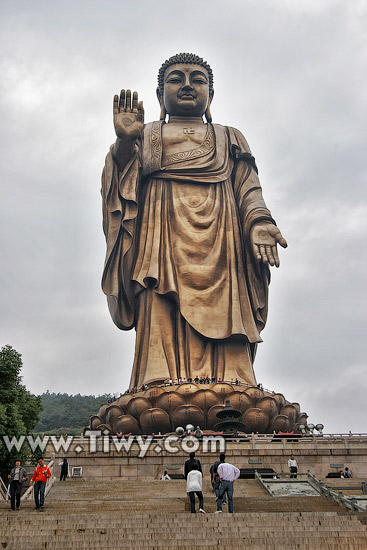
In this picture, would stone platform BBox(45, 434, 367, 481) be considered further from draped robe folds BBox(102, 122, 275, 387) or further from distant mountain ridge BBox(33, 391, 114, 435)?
distant mountain ridge BBox(33, 391, 114, 435)

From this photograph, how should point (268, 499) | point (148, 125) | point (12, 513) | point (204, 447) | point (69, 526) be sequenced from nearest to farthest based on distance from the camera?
point (69, 526), point (12, 513), point (268, 499), point (204, 447), point (148, 125)

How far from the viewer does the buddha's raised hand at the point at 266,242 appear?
1830cm

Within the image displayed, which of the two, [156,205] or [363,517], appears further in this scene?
[156,205]

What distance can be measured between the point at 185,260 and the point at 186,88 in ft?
18.3

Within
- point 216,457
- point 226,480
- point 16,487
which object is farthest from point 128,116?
point 226,480

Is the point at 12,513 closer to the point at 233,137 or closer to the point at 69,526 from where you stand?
the point at 69,526

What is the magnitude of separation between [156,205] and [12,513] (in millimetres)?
13438

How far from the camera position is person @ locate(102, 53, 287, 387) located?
58.7ft

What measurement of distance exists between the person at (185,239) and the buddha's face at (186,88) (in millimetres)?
30

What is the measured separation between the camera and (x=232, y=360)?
17.8m

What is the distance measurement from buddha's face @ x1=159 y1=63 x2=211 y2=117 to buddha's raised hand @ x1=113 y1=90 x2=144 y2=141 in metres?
2.84

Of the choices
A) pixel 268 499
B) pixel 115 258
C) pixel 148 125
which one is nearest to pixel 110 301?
pixel 115 258

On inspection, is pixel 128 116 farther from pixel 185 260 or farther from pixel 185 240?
pixel 185 260

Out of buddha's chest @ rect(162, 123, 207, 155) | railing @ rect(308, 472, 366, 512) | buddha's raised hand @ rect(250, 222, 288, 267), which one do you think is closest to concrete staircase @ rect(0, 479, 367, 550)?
railing @ rect(308, 472, 366, 512)
